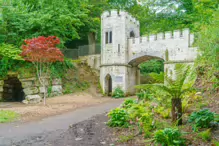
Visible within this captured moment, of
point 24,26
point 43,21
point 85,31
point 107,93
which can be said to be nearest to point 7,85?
point 24,26

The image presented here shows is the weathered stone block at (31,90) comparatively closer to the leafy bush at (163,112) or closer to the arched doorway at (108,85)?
the arched doorway at (108,85)

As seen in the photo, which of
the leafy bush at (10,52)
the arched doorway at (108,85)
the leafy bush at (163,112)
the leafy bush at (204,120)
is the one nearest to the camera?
the leafy bush at (204,120)

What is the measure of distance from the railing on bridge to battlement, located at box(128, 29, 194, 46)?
4.15 meters

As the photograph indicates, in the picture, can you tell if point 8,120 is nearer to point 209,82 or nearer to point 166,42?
point 209,82

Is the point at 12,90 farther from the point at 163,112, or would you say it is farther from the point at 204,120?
→ the point at 204,120

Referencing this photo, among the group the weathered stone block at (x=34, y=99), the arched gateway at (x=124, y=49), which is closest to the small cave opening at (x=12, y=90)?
the weathered stone block at (x=34, y=99)

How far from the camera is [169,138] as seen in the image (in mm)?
3811

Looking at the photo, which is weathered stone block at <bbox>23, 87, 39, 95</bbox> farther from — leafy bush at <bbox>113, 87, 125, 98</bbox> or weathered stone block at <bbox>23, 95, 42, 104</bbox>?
leafy bush at <bbox>113, 87, 125, 98</bbox>

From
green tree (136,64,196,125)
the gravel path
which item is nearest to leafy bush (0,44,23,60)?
the gravel path

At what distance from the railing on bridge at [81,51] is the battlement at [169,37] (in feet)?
13.6

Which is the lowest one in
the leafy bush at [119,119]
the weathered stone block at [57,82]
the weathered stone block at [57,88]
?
the leafy bush at [119,119]

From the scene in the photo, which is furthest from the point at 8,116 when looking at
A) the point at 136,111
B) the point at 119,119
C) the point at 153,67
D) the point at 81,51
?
the point at 153,67

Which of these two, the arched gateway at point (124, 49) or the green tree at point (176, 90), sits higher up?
the arched gateway at point (124, 49)

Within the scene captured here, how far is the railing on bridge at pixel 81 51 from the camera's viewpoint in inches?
800
